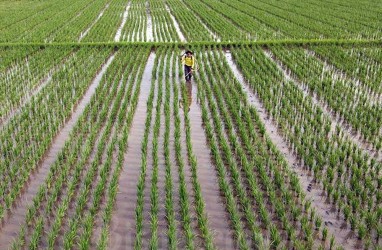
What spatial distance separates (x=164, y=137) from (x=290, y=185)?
2.54 m

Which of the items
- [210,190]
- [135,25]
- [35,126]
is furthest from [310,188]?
[135,25]

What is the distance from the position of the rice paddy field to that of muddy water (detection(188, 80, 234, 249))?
0.02 m

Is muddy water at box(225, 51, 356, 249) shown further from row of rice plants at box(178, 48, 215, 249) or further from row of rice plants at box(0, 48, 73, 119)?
row of rice plants at box(0, 48, 73, 119)

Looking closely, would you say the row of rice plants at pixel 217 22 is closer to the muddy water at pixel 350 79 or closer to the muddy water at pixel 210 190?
the muddy water at pixel 350 79

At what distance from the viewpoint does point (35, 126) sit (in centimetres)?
757

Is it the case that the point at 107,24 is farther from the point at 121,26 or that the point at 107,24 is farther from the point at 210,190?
the point at 210,190

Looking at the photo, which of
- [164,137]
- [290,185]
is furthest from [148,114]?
[290,185]

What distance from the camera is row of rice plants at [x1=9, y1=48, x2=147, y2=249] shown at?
4.61 meters

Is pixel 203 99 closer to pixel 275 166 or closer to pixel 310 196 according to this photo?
pixel 275 166

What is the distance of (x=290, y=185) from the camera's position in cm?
563

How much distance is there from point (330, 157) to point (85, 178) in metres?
3.91

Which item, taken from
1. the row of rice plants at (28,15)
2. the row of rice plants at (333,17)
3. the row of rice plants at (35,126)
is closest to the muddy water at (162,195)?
the row of rice plants at (35,126)

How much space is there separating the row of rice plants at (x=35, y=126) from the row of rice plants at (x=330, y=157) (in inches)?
176

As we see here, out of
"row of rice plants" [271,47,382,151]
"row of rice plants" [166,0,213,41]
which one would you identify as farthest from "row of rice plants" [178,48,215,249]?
"row of rice plants" [166,0,213,41]
